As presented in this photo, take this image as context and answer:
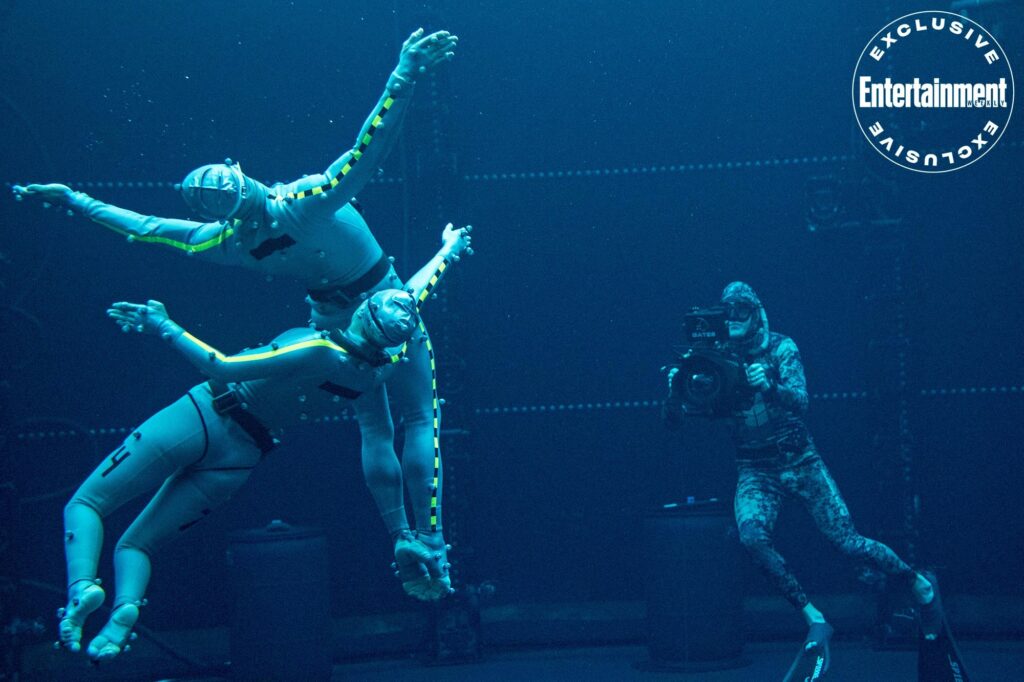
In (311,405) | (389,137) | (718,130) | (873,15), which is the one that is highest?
(873,15)

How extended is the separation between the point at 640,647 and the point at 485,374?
66.1 inches

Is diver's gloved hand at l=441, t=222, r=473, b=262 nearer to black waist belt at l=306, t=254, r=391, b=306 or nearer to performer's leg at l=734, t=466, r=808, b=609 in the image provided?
black waist belt at l=306, t=254, r=391, b=306

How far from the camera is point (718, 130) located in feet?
19.4

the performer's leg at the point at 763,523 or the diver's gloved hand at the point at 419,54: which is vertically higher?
the diver's gloved hand at the point at 419,54

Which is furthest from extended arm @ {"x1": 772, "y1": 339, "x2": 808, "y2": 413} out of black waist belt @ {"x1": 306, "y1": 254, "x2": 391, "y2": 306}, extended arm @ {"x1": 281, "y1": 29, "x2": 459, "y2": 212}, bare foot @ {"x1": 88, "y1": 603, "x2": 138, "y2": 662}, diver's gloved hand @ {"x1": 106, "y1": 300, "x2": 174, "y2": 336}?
bare foot @ {"x1": 88, "y1": 603, "x2": 138, "y2": 662}

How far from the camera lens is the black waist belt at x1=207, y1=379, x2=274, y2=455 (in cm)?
345

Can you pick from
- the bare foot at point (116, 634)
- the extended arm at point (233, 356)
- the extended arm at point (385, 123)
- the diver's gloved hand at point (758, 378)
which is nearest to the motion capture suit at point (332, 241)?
the extended arm at point (385, 123)

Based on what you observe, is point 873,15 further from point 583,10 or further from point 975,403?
point 975,403

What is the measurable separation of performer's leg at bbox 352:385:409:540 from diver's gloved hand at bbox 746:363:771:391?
1.98 meters

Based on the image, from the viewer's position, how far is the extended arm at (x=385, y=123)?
3.39 metres

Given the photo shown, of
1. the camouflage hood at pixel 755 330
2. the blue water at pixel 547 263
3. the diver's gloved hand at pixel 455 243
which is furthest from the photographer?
the blue water at pixel 547 263

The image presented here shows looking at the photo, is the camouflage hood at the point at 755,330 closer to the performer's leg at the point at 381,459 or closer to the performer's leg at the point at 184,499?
the performer's leg at the point at 381,459

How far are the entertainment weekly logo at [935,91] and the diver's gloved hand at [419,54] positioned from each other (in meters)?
3.14

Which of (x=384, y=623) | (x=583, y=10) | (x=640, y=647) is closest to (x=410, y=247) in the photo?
(x=583, y=10)
